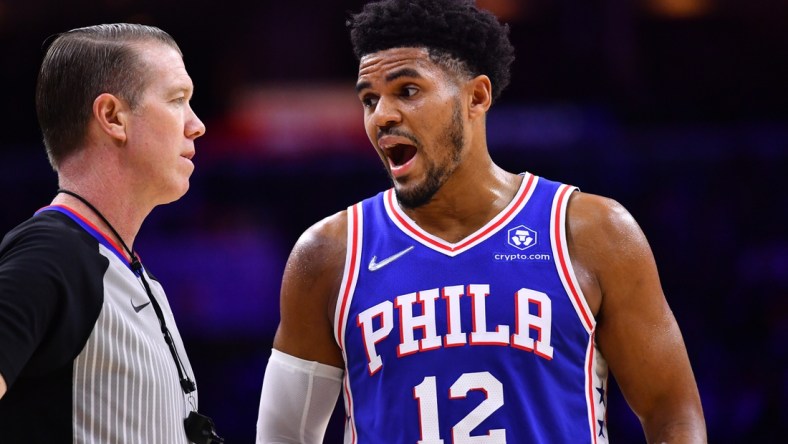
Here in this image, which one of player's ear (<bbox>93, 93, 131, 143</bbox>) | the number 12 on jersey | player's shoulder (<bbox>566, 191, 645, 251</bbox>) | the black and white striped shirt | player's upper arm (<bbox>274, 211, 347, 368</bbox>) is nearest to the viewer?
the black and white striped shirt

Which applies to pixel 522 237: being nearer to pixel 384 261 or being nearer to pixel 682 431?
pixel 384 261

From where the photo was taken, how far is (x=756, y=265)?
6012mm

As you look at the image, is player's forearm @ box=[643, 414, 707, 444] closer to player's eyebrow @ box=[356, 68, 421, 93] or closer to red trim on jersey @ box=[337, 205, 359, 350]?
red trim on jersey @ box=[337, 205, 359, 350]

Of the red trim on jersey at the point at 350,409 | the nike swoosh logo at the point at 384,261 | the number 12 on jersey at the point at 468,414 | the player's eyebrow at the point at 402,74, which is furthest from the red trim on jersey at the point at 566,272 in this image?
the red trim on jersey at the point at 350,409

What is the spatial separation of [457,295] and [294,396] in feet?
1.75

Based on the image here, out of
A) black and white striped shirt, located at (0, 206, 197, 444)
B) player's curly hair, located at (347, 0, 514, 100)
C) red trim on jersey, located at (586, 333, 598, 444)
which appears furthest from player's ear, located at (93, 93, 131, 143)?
red trim on jersey, located at (586, 333, 598, 444)

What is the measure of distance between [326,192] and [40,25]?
2477 mm

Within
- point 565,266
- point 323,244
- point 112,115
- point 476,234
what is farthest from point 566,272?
point 112,115

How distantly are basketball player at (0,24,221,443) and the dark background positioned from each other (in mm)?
3800

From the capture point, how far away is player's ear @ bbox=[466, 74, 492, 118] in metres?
2.69

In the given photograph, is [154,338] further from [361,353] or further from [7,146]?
[7,146]

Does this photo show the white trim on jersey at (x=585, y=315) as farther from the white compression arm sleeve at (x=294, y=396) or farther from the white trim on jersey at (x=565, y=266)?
the white compression arm sleeve at (x=294, y=396)

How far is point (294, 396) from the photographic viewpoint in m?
2.68

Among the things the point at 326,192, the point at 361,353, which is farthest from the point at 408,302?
the point at 326,192
